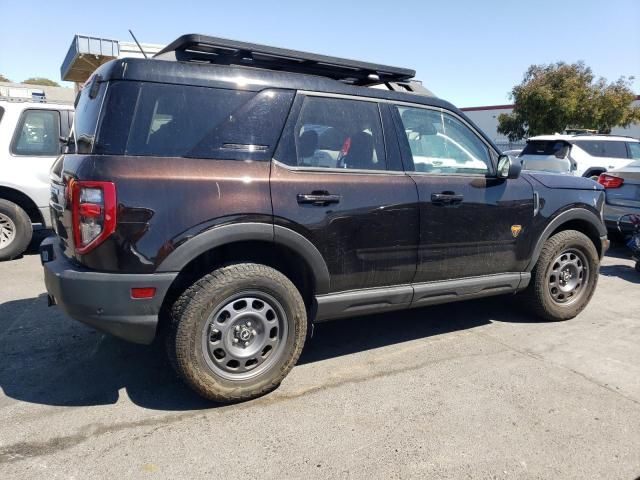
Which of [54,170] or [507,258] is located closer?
[54,170]

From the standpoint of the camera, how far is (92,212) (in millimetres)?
2639

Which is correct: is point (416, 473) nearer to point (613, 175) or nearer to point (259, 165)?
point (259, 165)

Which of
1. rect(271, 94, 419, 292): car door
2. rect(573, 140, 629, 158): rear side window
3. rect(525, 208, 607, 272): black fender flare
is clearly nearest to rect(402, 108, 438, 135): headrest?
rect(271, 94, 419, 292): car door

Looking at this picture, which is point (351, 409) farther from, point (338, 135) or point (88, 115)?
point (88, 115)

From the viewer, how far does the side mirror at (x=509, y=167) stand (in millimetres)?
3926

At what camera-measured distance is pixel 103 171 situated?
2.63m

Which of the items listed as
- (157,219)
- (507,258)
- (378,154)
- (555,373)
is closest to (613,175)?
(507,258)

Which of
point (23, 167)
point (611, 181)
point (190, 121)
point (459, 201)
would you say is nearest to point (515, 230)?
point (459, 201)

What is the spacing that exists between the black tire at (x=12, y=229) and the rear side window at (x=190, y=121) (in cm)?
437

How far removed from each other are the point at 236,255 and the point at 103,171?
909 mm

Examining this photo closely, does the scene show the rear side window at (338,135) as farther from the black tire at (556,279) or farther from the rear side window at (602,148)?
the rear side window at (602,148)

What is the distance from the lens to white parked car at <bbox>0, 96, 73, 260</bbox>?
6.26 metres

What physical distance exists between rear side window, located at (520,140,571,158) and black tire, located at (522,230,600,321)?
24.7 ft

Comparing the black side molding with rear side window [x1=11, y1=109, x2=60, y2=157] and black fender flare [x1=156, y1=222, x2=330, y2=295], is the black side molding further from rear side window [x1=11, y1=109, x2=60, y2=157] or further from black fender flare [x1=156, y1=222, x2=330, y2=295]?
rear side window [x1=11, y1=109, x2=60, y2=157]
